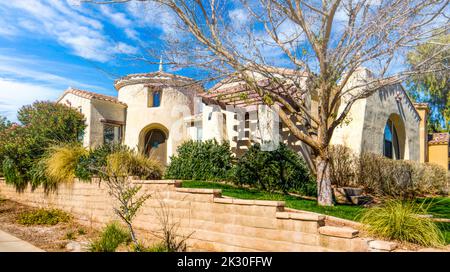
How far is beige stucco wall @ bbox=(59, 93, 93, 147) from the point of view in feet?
55.6

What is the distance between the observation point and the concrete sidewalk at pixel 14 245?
6594 mm

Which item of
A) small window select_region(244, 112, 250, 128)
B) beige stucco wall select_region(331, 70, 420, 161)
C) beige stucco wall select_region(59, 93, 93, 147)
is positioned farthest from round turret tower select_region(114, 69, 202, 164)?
beige stucco wall select_region(331, 70, 420, 161)

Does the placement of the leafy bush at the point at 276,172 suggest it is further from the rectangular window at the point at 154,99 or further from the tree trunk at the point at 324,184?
the rectangular window at the point at 154,99

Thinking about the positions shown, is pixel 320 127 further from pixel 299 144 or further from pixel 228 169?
pixel 228 169

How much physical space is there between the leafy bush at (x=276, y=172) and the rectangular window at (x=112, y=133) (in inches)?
365

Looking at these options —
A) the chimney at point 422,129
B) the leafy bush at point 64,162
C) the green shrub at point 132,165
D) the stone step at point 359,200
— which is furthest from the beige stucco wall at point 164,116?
the chimney at point 422,129

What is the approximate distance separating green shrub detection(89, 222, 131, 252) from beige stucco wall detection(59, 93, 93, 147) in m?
10.2

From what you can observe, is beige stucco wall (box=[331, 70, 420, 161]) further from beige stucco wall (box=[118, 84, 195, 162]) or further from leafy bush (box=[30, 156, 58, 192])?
leafy bush (box=[30, 156, 58, 192])

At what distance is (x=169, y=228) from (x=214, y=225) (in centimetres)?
125

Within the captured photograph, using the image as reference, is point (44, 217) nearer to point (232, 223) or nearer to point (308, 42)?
point (232, 223)

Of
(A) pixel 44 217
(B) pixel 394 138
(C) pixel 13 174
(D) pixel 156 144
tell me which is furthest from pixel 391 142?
(C) pixel 13 174

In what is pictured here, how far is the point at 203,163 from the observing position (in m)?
12.2

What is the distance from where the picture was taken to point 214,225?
21.1 ft

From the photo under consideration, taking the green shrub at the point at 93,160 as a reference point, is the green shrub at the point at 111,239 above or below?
below
